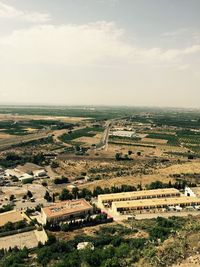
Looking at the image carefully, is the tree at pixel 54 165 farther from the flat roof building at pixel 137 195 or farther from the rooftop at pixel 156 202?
the rooftop at pixel 156 202

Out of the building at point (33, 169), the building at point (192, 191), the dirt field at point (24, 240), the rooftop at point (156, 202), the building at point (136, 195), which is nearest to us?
the dirt field at point (24, 240)

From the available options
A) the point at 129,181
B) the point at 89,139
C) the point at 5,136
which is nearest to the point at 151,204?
the point at 129,181

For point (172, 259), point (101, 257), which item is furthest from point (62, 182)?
point (172, 259)

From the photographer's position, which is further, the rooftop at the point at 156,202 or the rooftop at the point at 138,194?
the rooftop at the point at 138,194

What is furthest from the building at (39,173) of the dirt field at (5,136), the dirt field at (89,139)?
the dirt field at (5,136)

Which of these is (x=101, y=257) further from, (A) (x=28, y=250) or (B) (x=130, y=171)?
(B) (x=130, y=171)

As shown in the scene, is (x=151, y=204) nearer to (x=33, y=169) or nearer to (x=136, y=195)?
(x=136, y=195)
